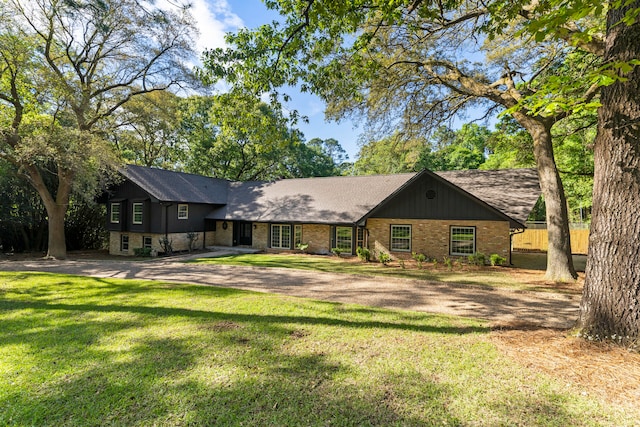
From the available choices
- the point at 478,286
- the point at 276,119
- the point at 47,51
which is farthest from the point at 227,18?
the point at 47,51

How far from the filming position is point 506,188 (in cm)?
1844

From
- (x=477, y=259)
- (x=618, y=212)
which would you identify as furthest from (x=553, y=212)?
(x=618, y=212)

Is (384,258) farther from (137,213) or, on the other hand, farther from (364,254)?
(137,213)

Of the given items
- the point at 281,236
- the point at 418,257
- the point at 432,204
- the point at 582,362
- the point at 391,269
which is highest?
the point at 432,204

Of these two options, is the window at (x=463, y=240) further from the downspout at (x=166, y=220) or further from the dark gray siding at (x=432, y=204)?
the downspout at (x=166, y=220)

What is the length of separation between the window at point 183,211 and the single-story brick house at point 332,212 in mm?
67

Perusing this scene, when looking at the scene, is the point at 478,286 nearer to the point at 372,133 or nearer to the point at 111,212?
the point at 372,133

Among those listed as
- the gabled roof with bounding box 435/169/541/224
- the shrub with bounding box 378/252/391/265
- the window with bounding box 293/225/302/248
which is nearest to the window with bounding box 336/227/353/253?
the window with bounding box 293/225/302/248

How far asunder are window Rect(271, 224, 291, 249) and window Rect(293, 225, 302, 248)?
0.48 meters

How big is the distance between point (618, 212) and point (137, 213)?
76.9ft

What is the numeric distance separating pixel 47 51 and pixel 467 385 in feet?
73.2

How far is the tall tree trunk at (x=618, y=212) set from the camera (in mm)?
4922

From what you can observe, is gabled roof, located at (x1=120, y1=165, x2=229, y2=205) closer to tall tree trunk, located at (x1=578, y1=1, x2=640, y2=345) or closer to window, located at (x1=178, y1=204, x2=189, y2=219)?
window, located at (x1=178, y1=204, x2=189, y2=219)

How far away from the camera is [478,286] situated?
37.3 feet
